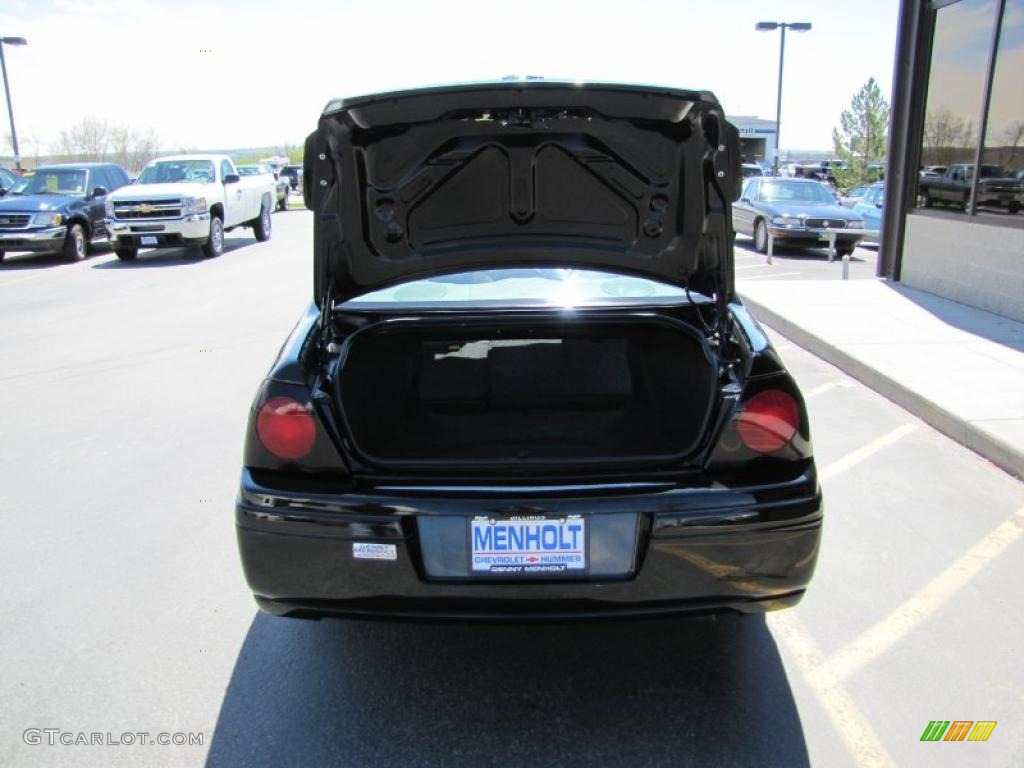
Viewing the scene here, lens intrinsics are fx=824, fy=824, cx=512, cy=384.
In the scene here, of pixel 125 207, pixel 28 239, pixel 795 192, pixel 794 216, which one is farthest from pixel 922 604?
pixel 28 239

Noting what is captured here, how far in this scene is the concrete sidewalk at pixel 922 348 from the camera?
5422 mm

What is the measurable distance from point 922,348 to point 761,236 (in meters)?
10.0

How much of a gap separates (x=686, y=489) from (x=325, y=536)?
111 cm

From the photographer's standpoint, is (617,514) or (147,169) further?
(147,169)

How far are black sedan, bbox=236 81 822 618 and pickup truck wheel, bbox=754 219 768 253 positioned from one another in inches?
543

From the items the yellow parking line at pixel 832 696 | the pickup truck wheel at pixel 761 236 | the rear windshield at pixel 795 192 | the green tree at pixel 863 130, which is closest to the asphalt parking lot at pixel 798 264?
the pickup truck wheel at pixel 761 236

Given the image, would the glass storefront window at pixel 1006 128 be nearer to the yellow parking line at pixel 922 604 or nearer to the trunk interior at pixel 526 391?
the yellow parking line at pixel 922 604

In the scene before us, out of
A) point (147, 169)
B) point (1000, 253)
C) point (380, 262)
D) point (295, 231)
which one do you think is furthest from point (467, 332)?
point (295, 231)

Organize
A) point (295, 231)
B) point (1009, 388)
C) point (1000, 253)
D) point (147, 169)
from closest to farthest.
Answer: point (1009, 388), point (1000, 253), point (147, 169), point (295, 231)

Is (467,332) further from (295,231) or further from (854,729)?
(295,231)

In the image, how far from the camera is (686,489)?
2523mm

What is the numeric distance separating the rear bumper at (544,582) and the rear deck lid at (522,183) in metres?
0.97

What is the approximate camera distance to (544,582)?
2463mm

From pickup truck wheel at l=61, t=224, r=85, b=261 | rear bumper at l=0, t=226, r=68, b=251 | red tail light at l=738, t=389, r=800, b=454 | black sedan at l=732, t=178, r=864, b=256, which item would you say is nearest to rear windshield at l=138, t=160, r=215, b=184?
pickup truck wheel at l=61, t=224, r=85, b=261
